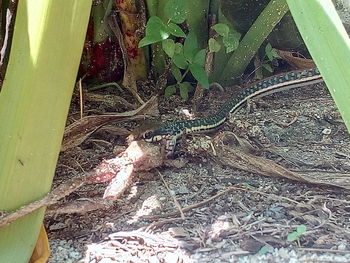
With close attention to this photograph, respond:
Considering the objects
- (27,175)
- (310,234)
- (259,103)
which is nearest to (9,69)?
(27,175)

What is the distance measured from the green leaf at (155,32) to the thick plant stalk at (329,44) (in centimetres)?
94

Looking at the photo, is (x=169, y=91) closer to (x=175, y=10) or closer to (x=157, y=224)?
(x=175, y=10)

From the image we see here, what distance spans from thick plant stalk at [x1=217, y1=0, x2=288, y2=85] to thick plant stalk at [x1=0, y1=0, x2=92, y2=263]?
1075mm

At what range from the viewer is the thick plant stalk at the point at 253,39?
1.92m

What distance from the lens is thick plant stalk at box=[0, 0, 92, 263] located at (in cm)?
96

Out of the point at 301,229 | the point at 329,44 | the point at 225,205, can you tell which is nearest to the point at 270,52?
the point at 225,205

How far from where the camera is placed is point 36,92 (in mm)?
979

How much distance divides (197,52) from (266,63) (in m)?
0.45

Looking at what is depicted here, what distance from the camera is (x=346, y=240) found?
1.31 m

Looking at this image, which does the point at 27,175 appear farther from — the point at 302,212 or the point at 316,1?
the point at 302,212

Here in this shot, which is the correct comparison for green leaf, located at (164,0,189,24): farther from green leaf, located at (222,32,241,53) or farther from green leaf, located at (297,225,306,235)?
green leaf, located at (297,225,306,235)

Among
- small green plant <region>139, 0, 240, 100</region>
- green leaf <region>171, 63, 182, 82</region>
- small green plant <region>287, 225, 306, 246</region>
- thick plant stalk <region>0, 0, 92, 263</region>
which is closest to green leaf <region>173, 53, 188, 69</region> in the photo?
small green plant <region>139, 0, 240, 100</region>

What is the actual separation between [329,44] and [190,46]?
120 cm

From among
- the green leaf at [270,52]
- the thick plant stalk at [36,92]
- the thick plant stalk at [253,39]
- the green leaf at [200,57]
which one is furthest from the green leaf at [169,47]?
the thick plant stalk at [36,92]
